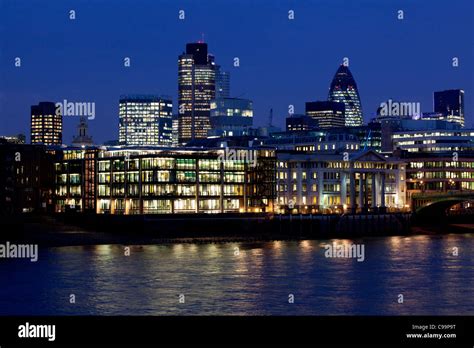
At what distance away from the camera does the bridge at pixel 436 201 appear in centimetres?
12988

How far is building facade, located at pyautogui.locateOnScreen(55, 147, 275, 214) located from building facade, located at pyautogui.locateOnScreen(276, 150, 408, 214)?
22.8 ft

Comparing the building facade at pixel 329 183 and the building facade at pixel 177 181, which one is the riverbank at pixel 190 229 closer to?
the building facade at pixel 177 181

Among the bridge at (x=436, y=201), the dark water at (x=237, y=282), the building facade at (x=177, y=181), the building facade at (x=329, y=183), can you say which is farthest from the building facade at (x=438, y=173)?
the dark water at (x=237, y=282)

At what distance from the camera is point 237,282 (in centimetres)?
5881

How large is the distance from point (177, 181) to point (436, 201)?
38365 millimetres

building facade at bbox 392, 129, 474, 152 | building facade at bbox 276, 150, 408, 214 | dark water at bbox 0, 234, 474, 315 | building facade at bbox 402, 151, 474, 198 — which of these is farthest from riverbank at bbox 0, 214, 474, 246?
building facade at bbox 392, 129, 474, 152

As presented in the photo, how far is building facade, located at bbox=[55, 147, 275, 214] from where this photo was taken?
389ft

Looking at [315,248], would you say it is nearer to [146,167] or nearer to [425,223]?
[146,167]

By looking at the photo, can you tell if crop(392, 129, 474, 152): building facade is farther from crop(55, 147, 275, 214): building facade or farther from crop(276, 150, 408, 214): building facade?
crop(55, 147, 275, 214): building facade

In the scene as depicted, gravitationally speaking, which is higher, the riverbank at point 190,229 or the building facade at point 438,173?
the building facade at point 438,173

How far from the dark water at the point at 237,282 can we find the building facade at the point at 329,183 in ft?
159

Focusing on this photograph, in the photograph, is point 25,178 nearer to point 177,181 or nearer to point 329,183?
point 177,181
